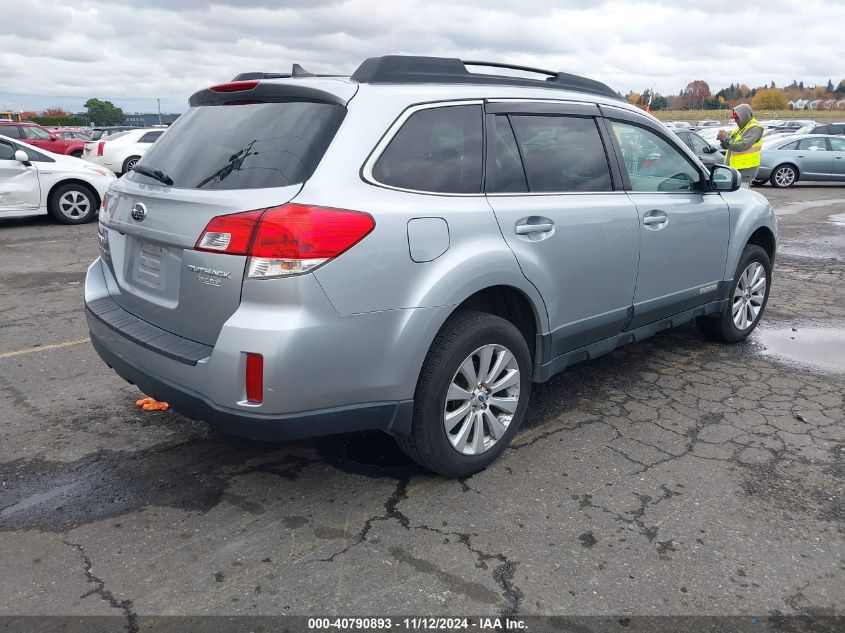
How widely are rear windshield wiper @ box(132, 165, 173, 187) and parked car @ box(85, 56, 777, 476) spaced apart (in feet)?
0.07

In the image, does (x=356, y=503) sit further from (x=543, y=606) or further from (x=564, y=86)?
(x=564, y=86)

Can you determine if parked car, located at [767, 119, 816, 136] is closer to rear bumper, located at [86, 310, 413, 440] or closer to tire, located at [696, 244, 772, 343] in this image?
tire, located at [696, 244, 772, 343]

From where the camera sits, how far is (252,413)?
8.79 feet

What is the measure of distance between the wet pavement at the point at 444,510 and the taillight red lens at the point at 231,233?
1.15 meters

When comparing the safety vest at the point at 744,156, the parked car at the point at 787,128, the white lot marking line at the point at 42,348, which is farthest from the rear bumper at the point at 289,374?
the parked car at the point at 787,128

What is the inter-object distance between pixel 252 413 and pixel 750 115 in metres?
10.9

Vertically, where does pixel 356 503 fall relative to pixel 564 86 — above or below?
below

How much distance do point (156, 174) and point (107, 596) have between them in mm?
1819

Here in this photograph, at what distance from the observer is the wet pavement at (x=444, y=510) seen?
2.52 metres

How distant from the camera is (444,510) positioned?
306cm

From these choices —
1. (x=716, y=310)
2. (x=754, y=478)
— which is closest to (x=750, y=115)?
(x=716, y=310)

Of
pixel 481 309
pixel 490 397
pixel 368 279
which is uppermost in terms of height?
pixel 368 279

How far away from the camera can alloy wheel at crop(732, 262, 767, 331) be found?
17.5 ft

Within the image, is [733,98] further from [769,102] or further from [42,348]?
[42,348]
